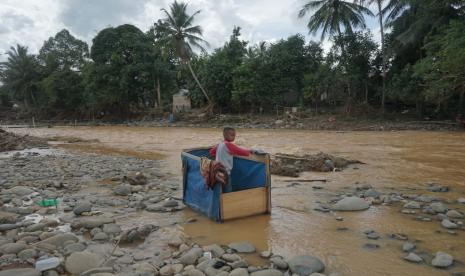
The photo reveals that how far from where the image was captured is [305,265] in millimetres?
4379

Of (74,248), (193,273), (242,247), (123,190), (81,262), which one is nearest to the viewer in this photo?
(193,273)

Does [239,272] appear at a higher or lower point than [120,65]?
lower

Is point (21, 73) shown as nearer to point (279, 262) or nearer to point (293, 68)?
point (293, 68)

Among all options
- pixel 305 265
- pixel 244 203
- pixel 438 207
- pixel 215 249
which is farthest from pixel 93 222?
pixel 438 207

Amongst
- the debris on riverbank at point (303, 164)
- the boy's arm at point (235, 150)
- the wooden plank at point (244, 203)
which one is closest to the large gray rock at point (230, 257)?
the wooden plank at point (244, 203)

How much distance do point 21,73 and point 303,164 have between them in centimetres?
4740

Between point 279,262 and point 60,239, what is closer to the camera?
point 279,262

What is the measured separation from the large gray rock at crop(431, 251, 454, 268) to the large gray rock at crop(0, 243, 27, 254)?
4.77m

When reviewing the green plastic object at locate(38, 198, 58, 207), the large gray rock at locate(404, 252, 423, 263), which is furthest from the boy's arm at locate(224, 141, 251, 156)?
the green plastic object at locate(38, 198, 58, 207)

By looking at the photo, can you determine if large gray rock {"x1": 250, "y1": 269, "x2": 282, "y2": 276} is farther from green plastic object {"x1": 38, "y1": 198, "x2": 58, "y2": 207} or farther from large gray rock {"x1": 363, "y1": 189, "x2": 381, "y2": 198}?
green plastic object {"x1": 38, "y1": 198, "x2": 58, "y2": 207}

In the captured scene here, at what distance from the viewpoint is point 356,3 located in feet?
98.8

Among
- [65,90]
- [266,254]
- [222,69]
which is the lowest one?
[266,254]

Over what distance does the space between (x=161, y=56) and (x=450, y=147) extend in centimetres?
2913

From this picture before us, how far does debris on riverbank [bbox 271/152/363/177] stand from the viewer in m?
10.3
